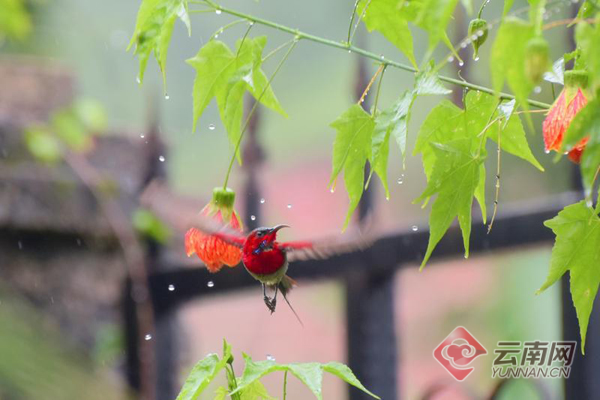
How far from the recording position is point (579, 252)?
55 centimetres

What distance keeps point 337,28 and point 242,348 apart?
71cm

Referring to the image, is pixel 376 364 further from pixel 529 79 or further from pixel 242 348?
pixel 529 79

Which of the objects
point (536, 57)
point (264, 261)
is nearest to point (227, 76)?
point (264, 261)

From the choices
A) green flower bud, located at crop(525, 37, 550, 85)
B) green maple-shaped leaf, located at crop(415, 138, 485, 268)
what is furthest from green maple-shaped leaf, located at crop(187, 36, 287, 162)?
green flower bud, located at crop(525, 37, 550, 85)

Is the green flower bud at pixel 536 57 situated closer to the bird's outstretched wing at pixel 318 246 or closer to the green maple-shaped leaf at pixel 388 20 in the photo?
the green maple-shaped leaf at pixel 388 20

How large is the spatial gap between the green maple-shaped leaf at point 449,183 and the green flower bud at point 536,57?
0.14m

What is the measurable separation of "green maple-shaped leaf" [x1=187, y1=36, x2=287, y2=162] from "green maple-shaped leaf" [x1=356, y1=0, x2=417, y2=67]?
0.26 feet

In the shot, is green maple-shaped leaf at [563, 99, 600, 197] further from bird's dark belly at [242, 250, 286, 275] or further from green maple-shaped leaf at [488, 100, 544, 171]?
bird's dark belly at [242, 250, 286, 275]

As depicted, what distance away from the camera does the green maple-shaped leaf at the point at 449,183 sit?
0.54m

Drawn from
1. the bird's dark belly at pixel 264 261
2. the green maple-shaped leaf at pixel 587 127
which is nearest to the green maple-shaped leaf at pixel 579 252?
A: the green maple-shaped leaf at pixel 587 127

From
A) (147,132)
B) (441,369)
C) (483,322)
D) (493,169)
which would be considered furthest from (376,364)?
(147,132)

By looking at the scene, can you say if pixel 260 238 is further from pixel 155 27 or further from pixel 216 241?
pixel 155 27

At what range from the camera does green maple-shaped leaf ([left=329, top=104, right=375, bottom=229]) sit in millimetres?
609

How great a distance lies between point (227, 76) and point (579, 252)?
0.27 m
